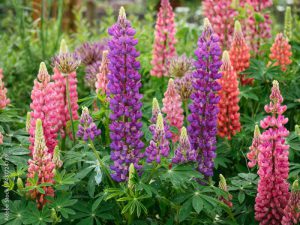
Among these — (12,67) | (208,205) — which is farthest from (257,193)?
(12,67)

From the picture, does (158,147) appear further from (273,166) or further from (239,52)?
(239,52)

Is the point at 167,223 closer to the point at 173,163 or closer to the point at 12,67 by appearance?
the point at 173,163

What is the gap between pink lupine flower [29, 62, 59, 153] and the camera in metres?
3.34

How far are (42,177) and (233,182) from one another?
39.6 inches

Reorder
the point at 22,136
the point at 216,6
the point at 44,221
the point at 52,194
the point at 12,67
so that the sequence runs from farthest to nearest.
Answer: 1. the point at 12,67
2. the point at 216,6
3. the point at 22,136
4. the point at 52,194
5. the point at 44,221

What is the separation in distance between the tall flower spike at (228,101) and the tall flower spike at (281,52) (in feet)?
2.23

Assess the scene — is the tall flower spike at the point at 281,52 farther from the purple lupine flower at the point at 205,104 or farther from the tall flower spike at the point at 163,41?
the purple lupine flower at the point at 205,104

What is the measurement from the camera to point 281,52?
4262mm

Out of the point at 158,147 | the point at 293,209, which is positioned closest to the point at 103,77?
the point at 158,147

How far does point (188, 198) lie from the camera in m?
2.98

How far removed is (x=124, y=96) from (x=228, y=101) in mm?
929

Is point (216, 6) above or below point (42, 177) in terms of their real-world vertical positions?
above

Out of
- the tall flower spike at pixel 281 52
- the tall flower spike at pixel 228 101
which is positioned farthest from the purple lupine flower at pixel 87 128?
the tall flower spike at pixel 281 52

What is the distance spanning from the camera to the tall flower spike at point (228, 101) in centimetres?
368
